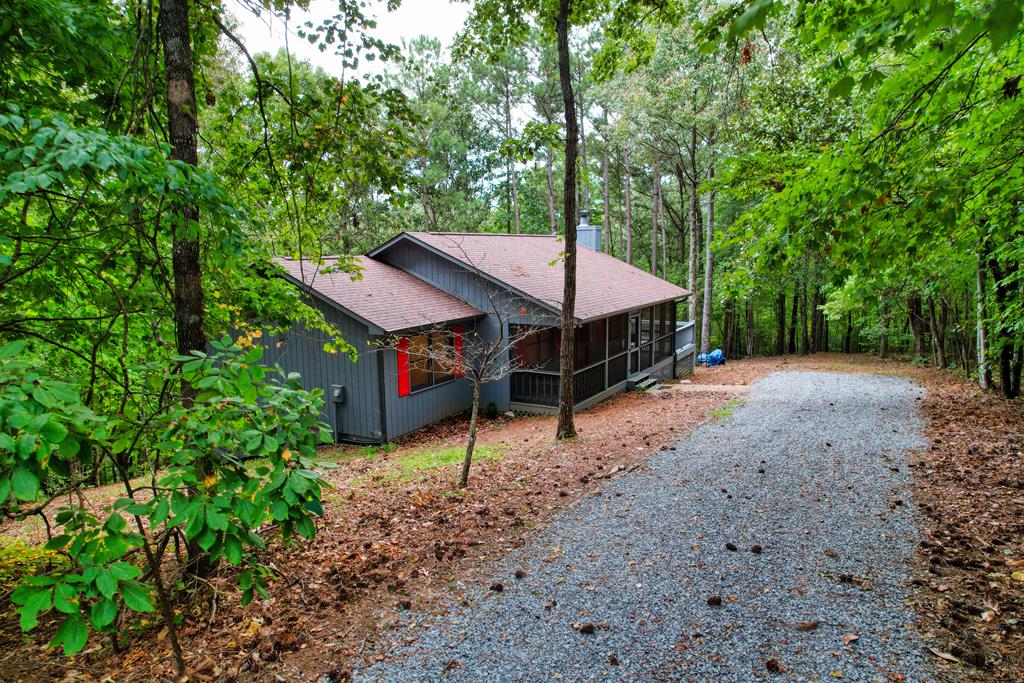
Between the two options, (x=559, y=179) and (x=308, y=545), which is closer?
(x=308, y=545)

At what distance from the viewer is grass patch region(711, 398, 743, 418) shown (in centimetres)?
1148

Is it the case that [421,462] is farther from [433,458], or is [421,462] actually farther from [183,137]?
[183,137]

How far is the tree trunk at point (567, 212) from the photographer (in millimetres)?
7980

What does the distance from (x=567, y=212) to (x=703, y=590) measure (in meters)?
5.93

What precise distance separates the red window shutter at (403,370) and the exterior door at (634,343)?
7.57 meters

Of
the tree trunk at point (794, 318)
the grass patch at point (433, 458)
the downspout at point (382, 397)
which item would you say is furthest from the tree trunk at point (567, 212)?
the tree trunk at point (794, 318)

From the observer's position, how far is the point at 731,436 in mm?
9445

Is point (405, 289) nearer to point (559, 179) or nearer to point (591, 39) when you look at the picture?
point (591, 39)

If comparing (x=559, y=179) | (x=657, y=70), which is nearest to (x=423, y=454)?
(x=657, y=70)

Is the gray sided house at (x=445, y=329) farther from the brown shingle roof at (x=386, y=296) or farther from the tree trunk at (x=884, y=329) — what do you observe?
the tree trunk at (x=884, y=329)

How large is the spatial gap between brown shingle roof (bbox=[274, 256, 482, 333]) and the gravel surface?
620 cm

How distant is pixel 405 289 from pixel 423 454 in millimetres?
4662

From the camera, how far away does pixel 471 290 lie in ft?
45.7

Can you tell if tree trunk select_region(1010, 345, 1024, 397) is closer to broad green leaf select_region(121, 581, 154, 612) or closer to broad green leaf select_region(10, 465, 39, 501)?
broad green leaf select_region(121, 581, 154, 612)
